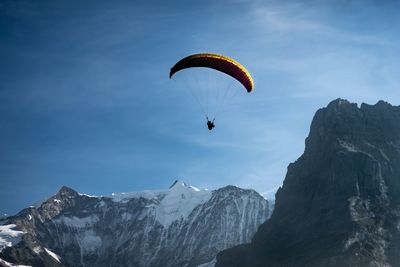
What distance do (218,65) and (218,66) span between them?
0.19m

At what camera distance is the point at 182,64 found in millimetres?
97688

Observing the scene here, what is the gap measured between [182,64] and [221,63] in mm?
6085

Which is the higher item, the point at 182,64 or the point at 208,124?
the point at 182,64

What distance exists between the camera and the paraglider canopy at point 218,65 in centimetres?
9625

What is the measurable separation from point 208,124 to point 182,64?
1048cm

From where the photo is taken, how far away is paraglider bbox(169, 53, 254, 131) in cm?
9625

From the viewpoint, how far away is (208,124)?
100250mm

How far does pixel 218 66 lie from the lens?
319 feet

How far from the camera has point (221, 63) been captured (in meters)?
97.1

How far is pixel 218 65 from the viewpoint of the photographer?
9719 centimetres

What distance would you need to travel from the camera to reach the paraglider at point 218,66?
9625cm

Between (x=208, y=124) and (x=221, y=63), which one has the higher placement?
(x=221, y=63)

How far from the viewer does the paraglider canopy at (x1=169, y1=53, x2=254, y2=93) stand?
316 feet
